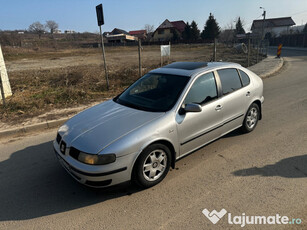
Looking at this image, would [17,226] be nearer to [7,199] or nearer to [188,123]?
[7,199]

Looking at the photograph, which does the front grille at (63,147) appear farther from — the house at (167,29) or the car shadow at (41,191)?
the house at (167,29)

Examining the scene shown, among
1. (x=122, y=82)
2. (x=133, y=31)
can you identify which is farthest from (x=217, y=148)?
(x=133, y=31)

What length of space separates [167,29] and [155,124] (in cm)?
8578

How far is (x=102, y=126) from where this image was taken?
3137 millimetres

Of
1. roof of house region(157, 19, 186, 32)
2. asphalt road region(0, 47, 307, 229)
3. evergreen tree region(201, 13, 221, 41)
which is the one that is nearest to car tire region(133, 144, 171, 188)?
asphalt road region(0, 47, 307, 229)

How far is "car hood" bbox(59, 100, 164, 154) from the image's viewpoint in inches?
112

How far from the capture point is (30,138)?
16.7ft

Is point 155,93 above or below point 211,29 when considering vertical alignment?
below

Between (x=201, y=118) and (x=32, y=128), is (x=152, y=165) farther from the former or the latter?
(x=32, y=128)

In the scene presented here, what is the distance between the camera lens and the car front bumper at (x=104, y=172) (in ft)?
8.93

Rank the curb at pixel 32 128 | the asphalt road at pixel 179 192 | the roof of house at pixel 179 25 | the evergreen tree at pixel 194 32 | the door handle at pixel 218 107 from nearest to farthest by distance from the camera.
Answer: the asphalt road at pixel 179 192
the door handle at pixel 218 107
the curb at pixel 32 128
the evergreen tree at pixel 194 32
the roof of house at pixel 179 25

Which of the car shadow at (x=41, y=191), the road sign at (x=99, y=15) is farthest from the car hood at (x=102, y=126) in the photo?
the road sign at (x=99, y=15)

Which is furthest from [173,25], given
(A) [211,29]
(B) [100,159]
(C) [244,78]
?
(B) [100,159]

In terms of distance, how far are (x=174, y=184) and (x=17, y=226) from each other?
2.03 m
